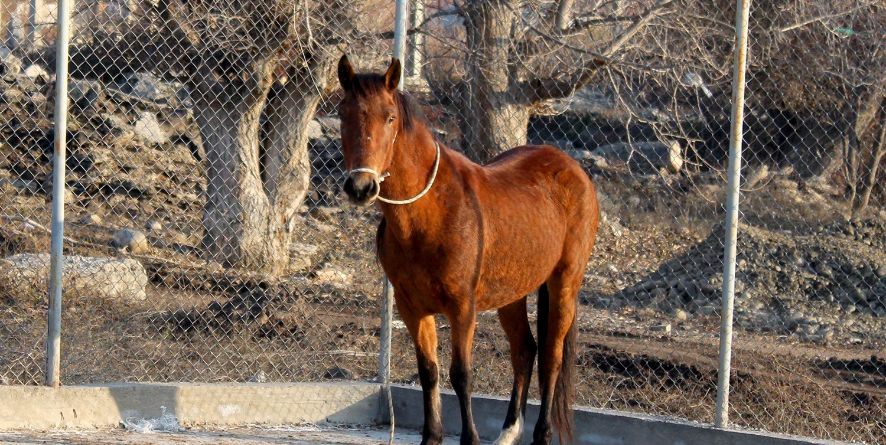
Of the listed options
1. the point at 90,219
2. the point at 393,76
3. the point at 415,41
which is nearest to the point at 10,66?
the point at 90,219

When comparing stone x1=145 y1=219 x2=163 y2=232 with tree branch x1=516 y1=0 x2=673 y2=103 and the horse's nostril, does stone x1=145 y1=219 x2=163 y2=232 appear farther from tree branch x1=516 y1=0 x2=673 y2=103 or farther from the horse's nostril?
the horse's nostril

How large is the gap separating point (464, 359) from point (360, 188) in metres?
1.23

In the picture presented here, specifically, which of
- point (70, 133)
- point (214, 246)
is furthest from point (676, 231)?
point (70, 133)

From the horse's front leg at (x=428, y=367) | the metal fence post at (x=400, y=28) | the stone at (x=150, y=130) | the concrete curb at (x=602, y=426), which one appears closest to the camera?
the horse's front leg at (x=428, y=367)

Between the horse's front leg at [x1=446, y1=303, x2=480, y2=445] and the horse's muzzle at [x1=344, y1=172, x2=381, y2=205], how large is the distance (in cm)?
92

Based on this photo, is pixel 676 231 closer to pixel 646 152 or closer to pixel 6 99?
pixel 646 152

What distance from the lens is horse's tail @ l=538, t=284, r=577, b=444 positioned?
19.8 feet

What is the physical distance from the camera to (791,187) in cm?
1714

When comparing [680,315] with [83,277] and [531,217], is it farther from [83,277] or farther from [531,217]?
[531,217]

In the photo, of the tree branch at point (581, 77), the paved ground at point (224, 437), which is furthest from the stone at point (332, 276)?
the paved ground at point (224, 437)

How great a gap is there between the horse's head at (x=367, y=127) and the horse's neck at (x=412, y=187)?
11cm

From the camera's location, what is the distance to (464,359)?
539cm

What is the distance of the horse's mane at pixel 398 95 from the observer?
16.1ft

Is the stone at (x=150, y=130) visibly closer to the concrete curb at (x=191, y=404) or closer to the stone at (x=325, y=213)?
the stone at (x=325, y=213)
